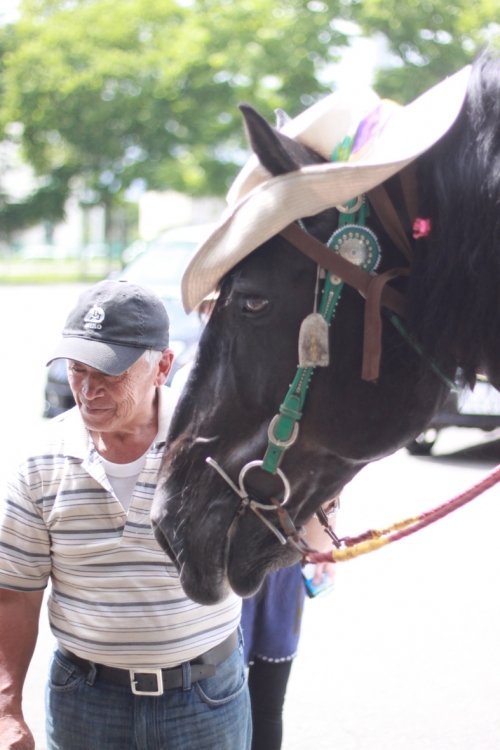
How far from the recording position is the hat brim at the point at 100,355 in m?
2.51

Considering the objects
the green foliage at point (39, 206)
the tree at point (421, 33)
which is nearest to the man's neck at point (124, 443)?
the tree at point (421, 33)

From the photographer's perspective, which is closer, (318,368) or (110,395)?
(318,368)

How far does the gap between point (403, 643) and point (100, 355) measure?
10.1ft

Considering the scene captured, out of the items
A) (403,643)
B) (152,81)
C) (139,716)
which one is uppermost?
(152,81)

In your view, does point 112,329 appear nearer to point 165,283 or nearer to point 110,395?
point 110,395

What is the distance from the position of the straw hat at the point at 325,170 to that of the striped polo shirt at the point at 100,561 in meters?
0.78

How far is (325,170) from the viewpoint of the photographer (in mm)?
1621

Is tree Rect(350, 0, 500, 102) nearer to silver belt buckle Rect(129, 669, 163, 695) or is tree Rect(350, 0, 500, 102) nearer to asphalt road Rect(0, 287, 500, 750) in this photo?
asphalt road Rect(0, 287, 500, 750)

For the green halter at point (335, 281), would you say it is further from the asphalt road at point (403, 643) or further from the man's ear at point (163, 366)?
the asphalt road at point (403, 643)

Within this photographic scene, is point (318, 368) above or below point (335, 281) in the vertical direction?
below

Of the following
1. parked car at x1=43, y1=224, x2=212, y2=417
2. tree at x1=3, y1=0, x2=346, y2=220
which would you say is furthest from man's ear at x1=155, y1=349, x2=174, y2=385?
tree at x1=3, y1=0, x2=346, y2=220

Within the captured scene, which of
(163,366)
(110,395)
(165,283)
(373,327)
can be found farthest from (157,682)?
(165,283)

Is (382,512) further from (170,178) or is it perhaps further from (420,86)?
(170,178)

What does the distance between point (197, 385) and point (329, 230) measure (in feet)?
1.22
